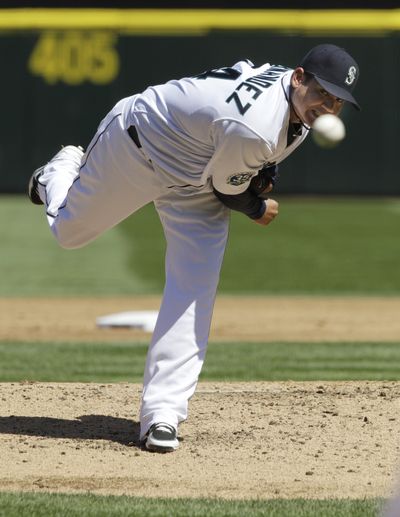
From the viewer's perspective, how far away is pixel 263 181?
482cm

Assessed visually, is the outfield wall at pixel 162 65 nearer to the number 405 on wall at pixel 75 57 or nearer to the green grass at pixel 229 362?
the number 405 on wall at pixel 75 57

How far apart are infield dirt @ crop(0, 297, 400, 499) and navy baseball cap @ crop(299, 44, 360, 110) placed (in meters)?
1.43

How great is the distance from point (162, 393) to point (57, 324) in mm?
5183

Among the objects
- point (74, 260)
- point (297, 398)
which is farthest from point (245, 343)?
point (74, 260)

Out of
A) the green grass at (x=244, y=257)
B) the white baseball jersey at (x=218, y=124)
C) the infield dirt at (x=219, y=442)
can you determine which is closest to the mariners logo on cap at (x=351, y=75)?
the white baseball jersey at (x=218, y=124)

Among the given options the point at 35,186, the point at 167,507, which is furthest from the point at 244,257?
the point at 167,507

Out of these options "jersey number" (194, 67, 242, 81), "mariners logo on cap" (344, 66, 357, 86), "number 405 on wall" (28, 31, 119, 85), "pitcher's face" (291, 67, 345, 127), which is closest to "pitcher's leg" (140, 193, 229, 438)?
"jersey number" (194, 67, 242, 81)

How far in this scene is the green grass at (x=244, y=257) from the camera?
12750 millimetres

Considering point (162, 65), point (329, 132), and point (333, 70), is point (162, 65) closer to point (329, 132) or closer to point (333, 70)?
point (333, 70)

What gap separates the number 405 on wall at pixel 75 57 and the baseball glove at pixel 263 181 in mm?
18405

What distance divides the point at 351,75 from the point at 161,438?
1623 millimetres

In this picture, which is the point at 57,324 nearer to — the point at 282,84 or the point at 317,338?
the point at 317,338

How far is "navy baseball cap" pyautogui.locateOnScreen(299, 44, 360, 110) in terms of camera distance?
4.33 m

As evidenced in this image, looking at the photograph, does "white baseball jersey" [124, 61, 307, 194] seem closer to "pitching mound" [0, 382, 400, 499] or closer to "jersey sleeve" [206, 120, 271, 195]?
"jersey sleeve" [206, 120, 271, 195]
